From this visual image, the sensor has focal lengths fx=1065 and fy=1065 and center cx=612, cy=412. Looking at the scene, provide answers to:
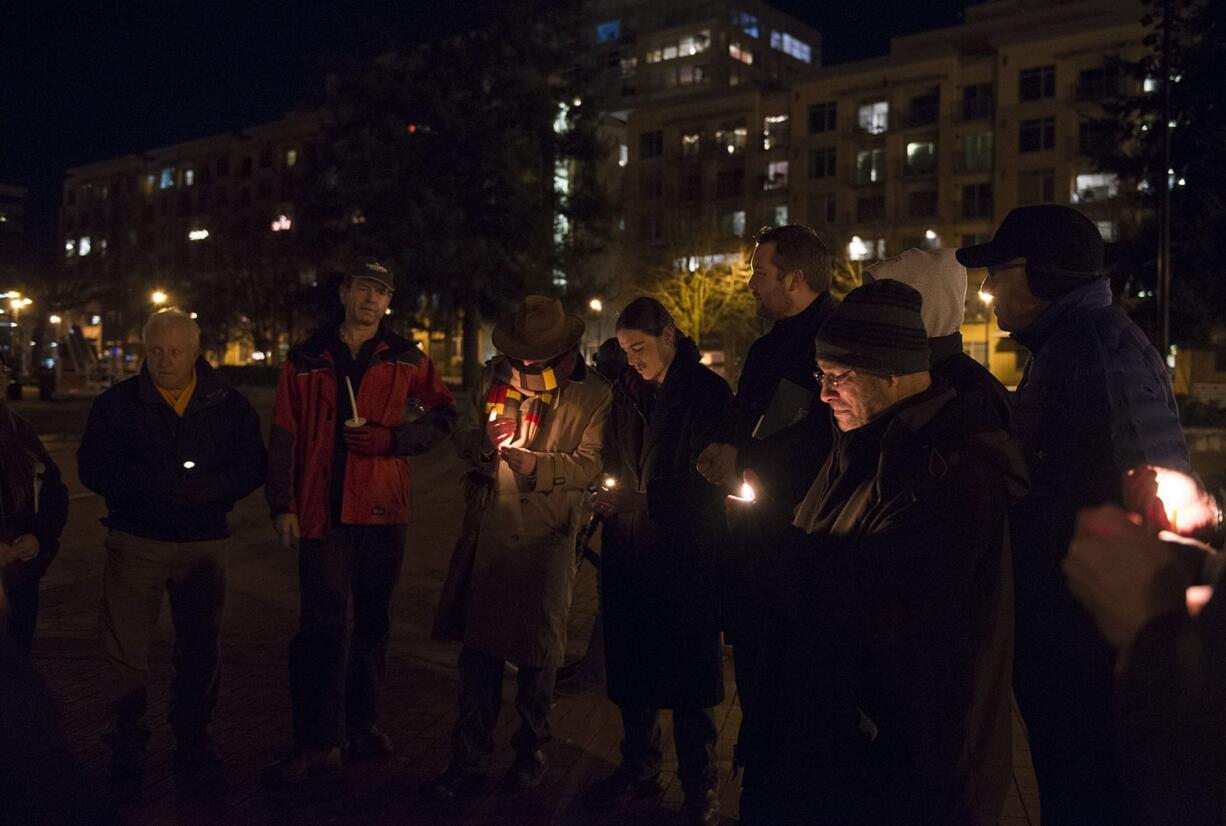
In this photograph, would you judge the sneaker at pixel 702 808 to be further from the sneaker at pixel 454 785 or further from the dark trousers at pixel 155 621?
the dark trousers at pixel 155 621

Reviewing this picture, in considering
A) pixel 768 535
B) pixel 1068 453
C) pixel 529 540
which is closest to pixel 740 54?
pixel 529 540

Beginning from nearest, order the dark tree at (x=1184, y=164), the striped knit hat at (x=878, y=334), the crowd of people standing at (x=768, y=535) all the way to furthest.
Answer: the crowd of people standing at (x=768, y=535)
the striped knit hat at (x=878, y=334)
the dark tree at (x=1184, y=164)

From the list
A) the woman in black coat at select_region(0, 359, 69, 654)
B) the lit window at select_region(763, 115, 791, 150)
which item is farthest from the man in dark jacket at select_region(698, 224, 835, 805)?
the lit window at select_region(763, 115, 791, 150)

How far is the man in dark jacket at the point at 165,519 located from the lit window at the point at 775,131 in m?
63.1

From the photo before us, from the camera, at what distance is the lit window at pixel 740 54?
97.7 metres

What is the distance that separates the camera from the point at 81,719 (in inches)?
209

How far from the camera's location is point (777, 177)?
64938 mm

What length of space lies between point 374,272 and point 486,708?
203 centimetres

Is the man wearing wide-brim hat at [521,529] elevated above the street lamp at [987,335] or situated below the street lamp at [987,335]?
below

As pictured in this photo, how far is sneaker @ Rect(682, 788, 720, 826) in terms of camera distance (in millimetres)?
4094

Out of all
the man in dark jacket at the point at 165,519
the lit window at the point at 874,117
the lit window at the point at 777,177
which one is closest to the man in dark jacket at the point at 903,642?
the man in dark jacket at the point at 165,519

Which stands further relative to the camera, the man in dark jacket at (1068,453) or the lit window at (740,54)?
the lit window at (740,54)

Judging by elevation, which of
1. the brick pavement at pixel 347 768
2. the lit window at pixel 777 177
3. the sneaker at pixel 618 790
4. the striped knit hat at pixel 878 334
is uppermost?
the lit window at pixel 777 177

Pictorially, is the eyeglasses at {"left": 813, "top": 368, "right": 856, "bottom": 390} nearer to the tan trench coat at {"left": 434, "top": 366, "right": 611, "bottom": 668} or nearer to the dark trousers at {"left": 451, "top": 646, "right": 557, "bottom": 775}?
the tan trench coat at {"left": 434, "top": 366, "right": 611, "bottom": 668}
